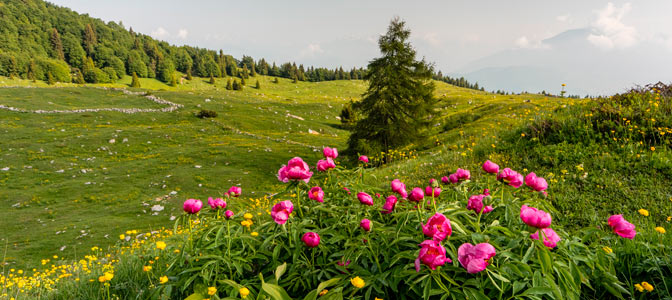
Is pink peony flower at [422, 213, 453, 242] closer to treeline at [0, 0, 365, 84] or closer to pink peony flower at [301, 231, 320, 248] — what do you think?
pink peony flower at [301, 231, 320, 248]

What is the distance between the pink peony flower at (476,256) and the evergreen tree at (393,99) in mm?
18247

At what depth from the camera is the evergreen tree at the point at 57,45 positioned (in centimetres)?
10569

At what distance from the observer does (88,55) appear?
4454 inches

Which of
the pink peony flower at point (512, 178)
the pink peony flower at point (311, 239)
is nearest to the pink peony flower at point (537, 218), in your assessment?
the pink peony flower at point (512, 178)

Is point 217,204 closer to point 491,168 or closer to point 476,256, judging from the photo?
point 476,256

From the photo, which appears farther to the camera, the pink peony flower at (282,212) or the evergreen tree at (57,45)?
the evergreen tree at (57,45)

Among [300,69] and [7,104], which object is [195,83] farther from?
[7,104]

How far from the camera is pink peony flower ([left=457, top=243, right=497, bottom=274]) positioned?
1.89 m

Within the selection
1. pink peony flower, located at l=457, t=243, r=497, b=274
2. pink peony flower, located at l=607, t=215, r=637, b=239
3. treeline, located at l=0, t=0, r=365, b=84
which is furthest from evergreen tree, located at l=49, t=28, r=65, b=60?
pink peony flower, located at l=607, t=215, r=637, b=239

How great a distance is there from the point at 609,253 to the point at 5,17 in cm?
18083

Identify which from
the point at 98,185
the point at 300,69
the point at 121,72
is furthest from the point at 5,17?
the point at 98,185

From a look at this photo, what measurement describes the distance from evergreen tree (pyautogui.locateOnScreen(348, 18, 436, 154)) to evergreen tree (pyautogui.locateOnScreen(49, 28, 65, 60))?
13969 centimetres

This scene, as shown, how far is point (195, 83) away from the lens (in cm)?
10731

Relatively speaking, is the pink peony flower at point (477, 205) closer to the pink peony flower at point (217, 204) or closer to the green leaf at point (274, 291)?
the green leaf at point (274, 291)
